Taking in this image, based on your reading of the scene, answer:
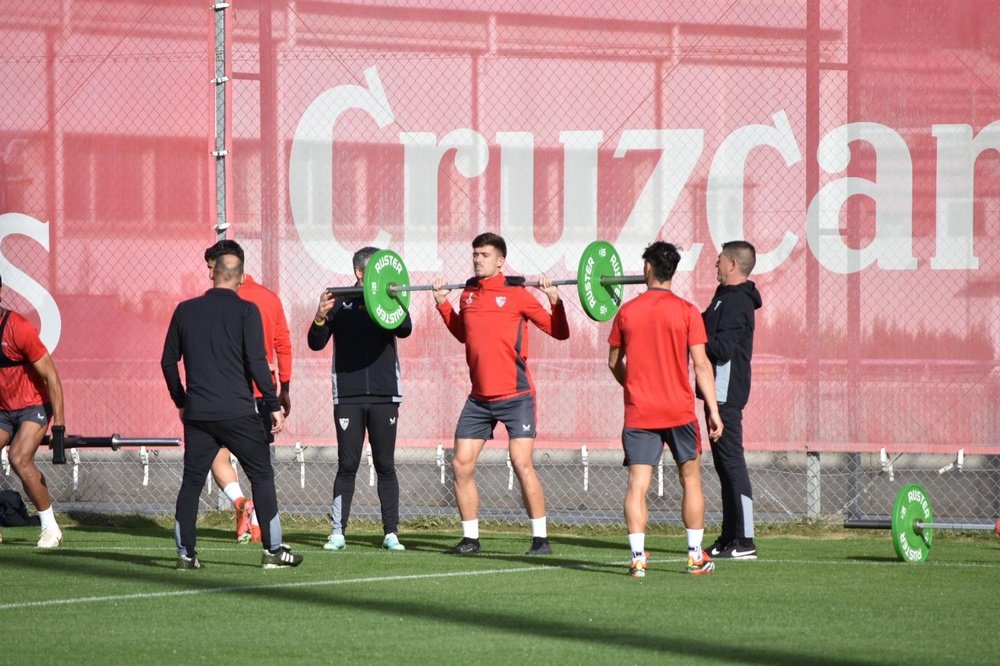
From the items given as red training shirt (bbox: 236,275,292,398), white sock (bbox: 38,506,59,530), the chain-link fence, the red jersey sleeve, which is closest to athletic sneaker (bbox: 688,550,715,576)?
the red jersey sleeve

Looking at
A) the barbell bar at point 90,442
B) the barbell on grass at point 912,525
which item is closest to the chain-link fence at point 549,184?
the barbell on grass at point 912,525

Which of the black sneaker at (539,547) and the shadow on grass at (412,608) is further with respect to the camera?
the black sneaker at (539,547)

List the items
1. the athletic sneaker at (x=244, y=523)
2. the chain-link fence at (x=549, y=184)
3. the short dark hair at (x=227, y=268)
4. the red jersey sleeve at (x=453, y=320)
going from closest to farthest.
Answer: the short dark hair at (x=227, y=268)
the red jersey sleeve at (x=453, y=320)
the athletic sneaker at (x=244, y=523)
the chain-link fence at (x=549, y=184)

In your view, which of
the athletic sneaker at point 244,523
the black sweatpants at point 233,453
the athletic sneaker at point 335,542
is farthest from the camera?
the athletic sneaker at point 244,523

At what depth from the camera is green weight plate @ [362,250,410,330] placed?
386 inches

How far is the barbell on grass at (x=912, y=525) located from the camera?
29.4ft

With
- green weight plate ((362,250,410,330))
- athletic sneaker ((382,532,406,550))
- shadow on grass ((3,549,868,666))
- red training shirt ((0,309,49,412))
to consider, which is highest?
green weight plate ((362,250,410,330))

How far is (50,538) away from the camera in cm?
1003

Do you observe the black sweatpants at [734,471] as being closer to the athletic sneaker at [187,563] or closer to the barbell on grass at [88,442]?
the athletic sneaker at [187,563]

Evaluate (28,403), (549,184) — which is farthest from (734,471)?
(28,403)

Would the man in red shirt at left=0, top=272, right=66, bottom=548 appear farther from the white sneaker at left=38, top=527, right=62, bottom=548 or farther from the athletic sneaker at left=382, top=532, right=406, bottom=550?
the athletic sneaker at left=382, top=532, right=406, bottom=550

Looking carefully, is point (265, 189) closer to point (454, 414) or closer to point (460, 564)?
point (454, 414)

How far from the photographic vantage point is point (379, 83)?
38.4 feet

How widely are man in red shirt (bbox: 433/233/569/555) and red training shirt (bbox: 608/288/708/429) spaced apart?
127 cm
